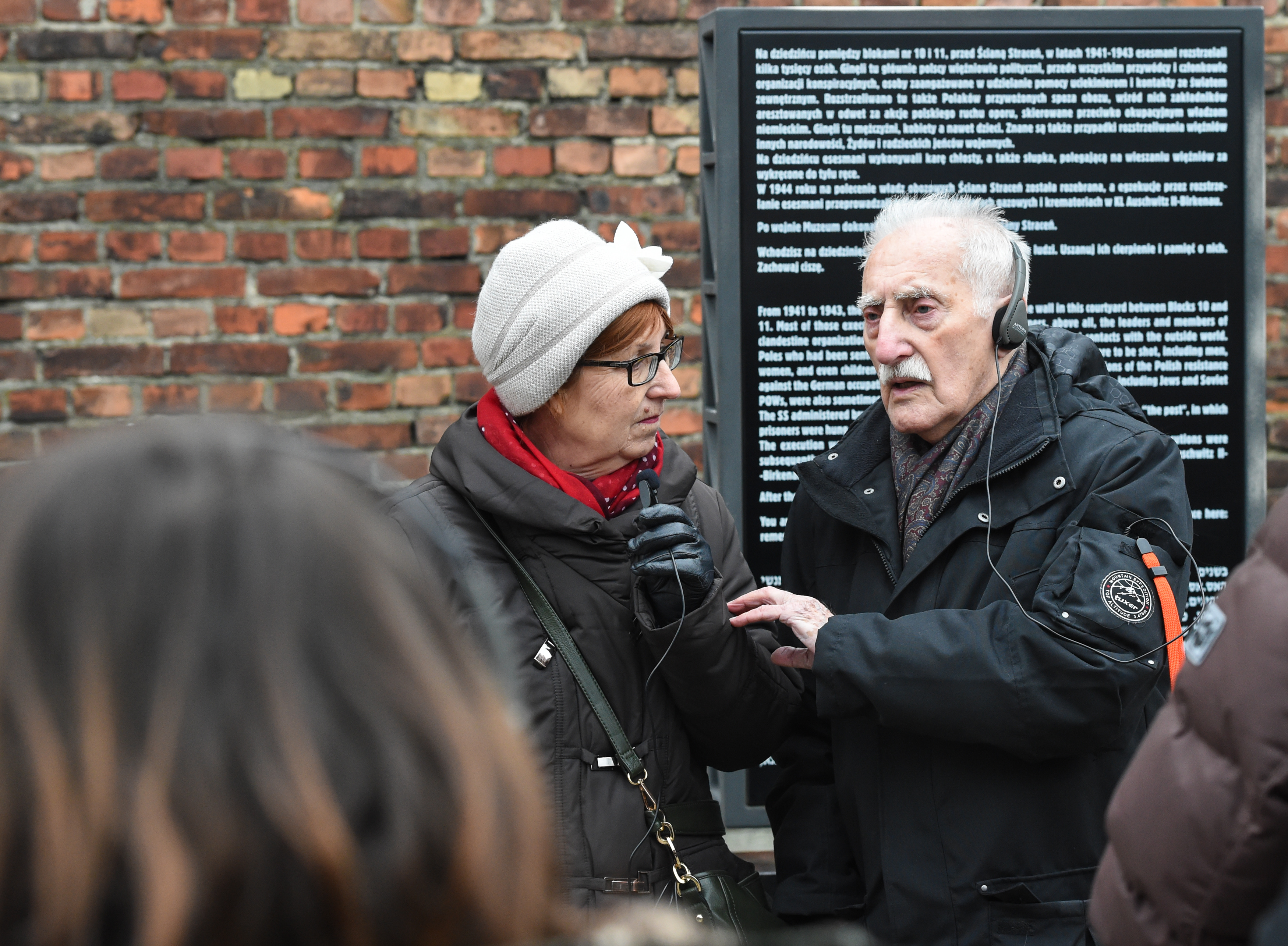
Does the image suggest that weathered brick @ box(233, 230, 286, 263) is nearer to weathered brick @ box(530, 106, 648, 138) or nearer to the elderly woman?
weathered brick @ box(530, 106, 648, 138)

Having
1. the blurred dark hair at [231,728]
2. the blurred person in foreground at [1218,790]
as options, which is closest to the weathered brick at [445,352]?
the blurred person in foreground at [1218,790]

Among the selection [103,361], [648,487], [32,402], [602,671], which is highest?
[103,361]

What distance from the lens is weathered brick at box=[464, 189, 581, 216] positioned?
3291 millimetres

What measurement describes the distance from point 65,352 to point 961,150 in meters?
2.24

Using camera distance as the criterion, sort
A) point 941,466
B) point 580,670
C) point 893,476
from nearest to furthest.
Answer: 1. point 580,670
2. point 941,466
3. point 893,476

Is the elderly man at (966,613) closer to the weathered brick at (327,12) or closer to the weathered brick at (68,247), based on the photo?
the weathered brick at (327,12)

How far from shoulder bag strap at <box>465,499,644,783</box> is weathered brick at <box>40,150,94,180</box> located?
190 centimetres

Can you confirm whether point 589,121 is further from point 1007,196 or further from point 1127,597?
point 1127,597

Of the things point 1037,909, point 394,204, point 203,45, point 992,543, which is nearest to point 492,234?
point 394,204

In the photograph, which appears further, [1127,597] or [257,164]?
[257,164]

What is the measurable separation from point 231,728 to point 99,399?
9.39 feet

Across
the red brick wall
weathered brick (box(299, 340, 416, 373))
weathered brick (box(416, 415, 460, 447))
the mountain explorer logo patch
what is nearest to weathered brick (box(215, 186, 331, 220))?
the red brick wall

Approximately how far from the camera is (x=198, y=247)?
3238 mm

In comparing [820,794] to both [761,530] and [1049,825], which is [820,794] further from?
[761,530]
